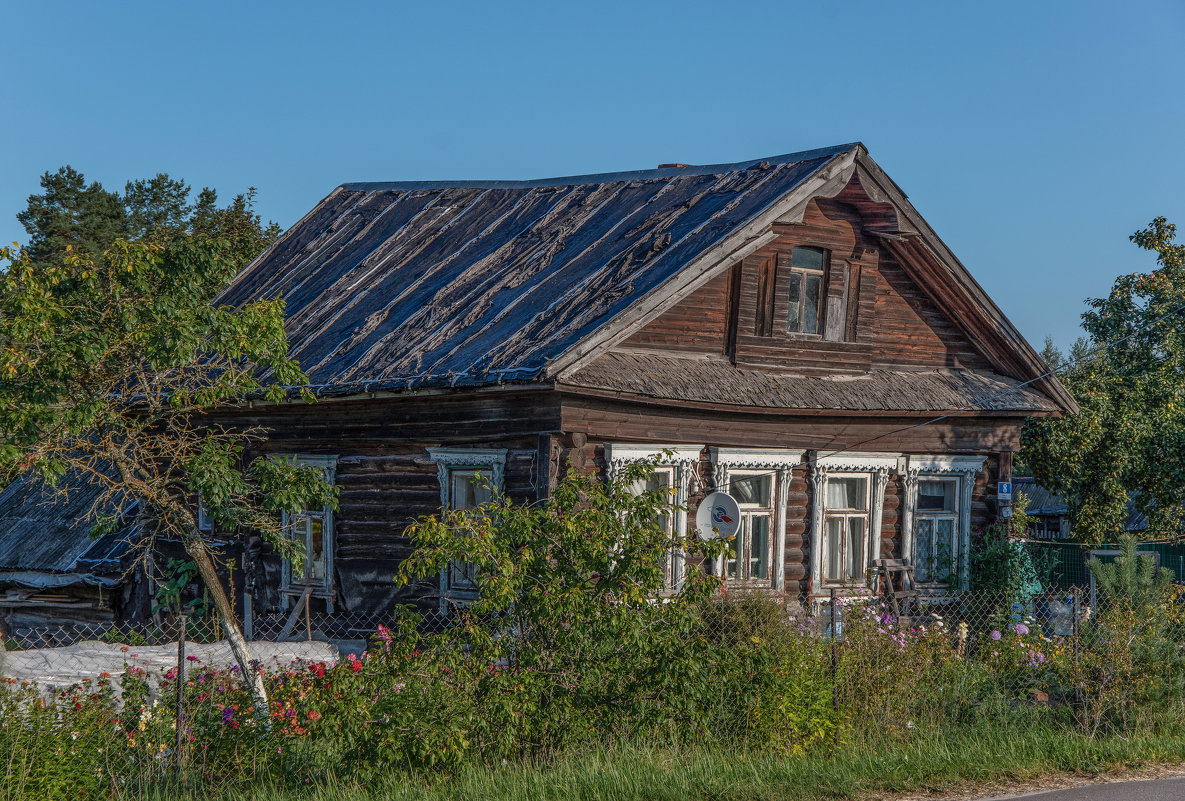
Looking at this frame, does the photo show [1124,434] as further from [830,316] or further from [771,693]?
[771,693]

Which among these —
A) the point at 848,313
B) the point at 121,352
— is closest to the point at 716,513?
the point at 848,313

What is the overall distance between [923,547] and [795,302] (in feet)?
12.3

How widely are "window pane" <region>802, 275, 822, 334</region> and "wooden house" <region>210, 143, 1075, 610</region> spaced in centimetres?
3

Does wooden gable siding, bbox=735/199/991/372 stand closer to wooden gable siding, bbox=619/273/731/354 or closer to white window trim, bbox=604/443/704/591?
wooden gable siding, bbox=619/273/731/354

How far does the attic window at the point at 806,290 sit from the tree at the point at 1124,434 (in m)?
7.77

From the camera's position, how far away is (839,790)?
27.3 ft

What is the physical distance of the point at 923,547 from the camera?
54.4ft

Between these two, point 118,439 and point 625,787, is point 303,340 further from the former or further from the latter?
point 625,787

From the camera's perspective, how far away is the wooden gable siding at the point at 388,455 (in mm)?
13805

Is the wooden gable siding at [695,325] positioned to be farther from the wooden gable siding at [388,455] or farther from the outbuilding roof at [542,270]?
the wooden gable siding at [388,455]

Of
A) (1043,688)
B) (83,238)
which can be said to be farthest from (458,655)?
(83,238)

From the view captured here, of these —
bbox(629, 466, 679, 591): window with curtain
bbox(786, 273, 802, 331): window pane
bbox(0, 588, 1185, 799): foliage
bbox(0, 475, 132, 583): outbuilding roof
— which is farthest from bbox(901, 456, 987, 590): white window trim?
bbox(0, 475, 132, 583): outbuilding roof

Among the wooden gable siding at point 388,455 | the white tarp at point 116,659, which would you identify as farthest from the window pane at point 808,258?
the white tarp at point 116,659

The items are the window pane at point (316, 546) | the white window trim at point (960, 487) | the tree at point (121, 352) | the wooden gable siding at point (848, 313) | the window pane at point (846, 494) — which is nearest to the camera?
the tree at point (121, 352)
